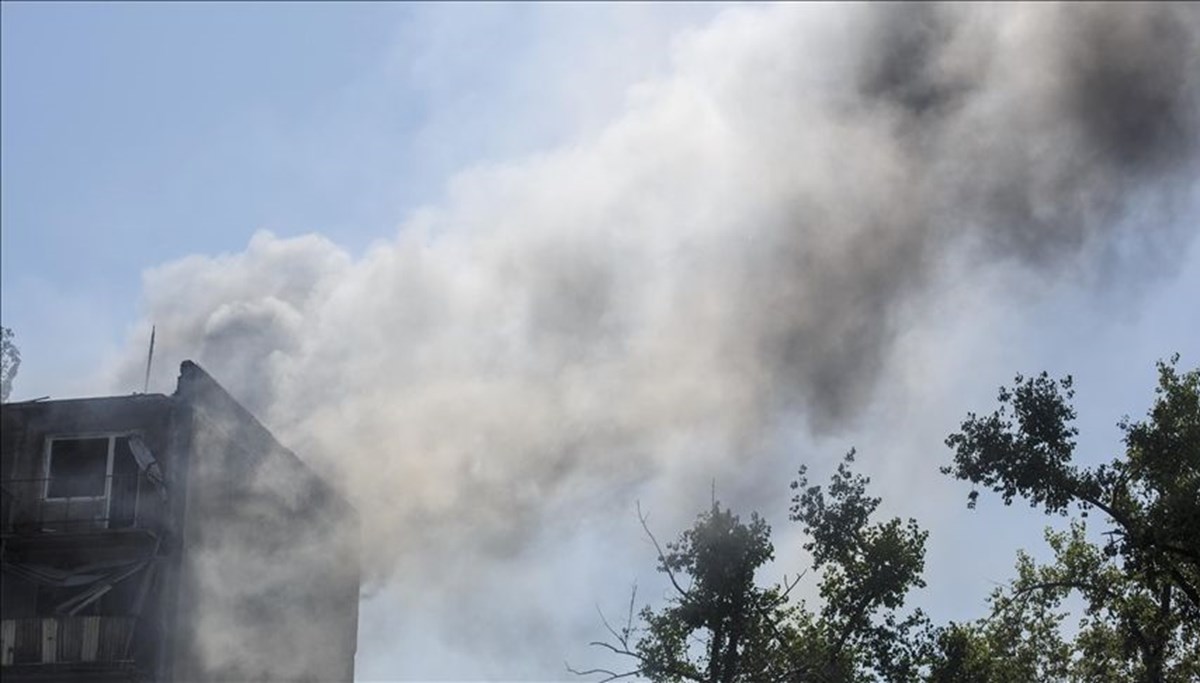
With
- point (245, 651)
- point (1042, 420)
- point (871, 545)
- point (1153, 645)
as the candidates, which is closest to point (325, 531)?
point (245, 651)

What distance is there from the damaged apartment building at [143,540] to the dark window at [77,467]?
3cm

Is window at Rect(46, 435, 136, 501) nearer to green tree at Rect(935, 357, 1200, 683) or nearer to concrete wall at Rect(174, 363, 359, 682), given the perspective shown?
concrete wall at Rect(174, 363, 359, 682)

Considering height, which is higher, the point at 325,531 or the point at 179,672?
the point at 325,531

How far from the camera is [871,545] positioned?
3681 centimetres

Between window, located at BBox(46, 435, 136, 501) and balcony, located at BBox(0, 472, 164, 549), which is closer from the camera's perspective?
balcony, located at BBox(0, 472, 164, 549)

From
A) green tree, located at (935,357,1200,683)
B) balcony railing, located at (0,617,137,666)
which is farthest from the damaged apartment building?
green tree, located at (935,357,1200,683)

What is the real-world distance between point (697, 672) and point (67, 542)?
15885mm

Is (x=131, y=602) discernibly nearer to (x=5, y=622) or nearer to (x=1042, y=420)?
(x=5, y=622)

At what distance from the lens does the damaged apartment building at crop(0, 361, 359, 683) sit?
29.8 metres

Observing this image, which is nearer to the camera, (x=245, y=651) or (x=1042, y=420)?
(x=1042, y=420)

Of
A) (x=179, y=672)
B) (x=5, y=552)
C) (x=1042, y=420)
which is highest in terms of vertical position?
(x=1042, y=420)

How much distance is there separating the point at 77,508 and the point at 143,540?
220 cm

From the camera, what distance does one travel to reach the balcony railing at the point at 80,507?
Answer: 31188 millimetres

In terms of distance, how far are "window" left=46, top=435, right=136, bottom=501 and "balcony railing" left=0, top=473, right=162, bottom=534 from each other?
13 cm
